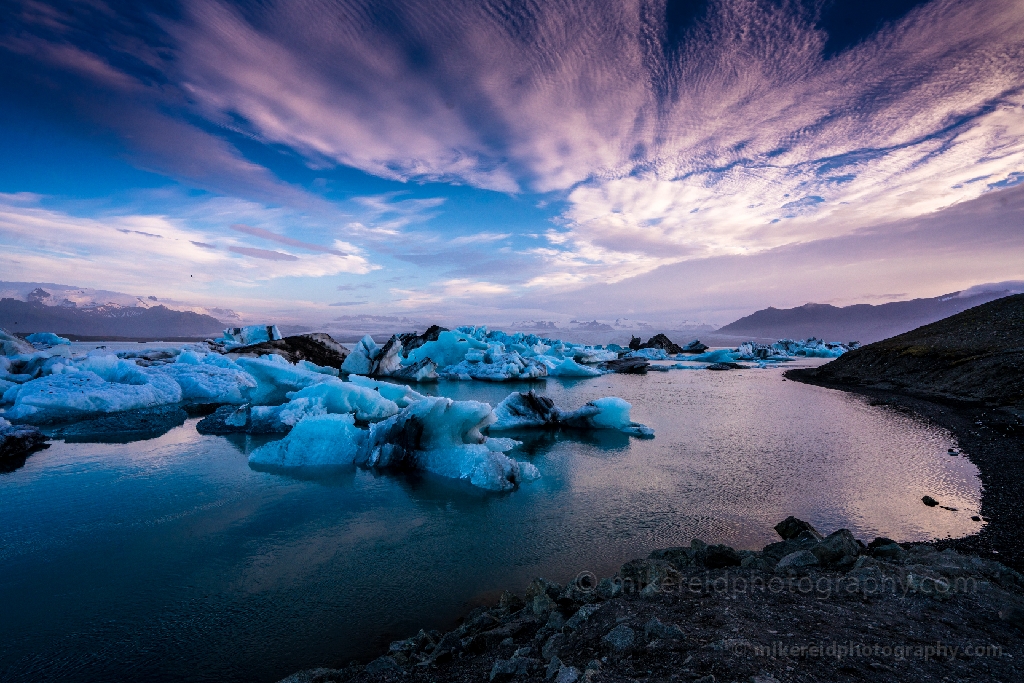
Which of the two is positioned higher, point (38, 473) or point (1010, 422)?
point (1010, 422)

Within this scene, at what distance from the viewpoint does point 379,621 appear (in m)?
5.21

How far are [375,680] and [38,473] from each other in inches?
495

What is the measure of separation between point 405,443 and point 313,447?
255cm

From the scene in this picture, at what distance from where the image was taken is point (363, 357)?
34125mm

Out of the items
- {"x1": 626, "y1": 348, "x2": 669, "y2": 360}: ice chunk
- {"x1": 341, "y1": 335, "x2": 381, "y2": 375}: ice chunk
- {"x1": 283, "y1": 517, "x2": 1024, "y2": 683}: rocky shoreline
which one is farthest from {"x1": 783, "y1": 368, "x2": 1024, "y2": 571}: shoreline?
{"x1": 626, "y1": 348, "x2": 669, "y2": 360}: ice chunk

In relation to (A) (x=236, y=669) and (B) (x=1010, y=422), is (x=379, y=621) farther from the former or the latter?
(B) (x=1010, y=422)

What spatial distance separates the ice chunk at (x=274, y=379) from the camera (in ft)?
60.6

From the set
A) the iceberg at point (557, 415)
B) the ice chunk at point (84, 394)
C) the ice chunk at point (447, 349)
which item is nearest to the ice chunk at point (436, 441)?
the iceberg at point (557, 415)

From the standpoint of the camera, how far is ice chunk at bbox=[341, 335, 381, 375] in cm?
3388

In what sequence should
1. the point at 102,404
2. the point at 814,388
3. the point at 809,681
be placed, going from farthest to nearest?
the point at 814,388, the point at 102,404, the point at 809,681

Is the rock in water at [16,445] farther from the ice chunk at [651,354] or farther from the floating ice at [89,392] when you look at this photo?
the ice chunk at [651,354]

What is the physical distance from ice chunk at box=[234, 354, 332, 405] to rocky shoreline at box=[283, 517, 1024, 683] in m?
16.2

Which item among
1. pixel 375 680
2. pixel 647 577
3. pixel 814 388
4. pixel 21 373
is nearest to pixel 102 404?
pixel 21 373

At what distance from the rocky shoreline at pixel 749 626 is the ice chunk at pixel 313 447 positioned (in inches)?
320
